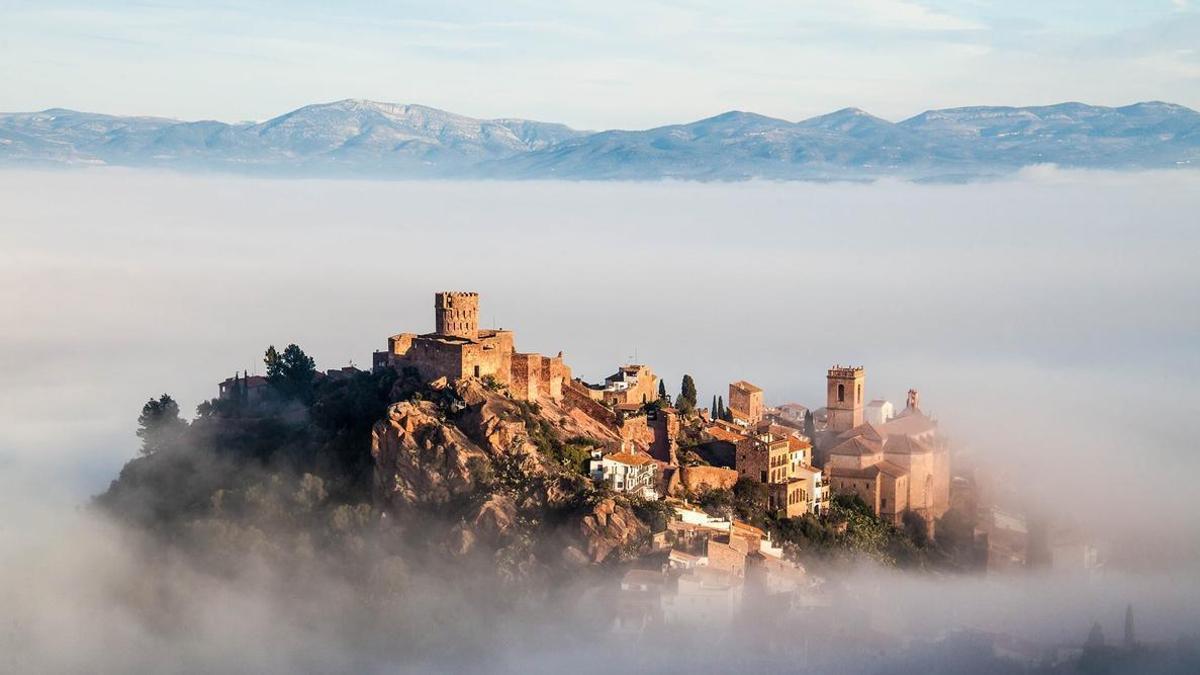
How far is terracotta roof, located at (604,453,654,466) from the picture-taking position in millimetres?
64312

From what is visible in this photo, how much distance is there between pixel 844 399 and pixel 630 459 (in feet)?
53.0

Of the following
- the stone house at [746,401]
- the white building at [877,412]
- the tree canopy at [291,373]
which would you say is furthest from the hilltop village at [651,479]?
the white building at [877,412]

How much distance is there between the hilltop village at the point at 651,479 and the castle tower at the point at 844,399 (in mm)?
161

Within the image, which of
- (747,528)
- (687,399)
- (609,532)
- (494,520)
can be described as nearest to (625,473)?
(609,532)

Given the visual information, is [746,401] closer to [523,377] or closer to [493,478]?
[523,377]

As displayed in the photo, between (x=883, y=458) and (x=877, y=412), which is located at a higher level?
(x=877, y=412)

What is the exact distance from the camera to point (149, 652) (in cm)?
6656

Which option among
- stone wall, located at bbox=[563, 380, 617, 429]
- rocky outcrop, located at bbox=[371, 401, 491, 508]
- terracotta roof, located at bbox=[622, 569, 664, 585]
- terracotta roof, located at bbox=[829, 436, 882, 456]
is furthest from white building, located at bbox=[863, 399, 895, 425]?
terracotta roof, located at bbox=[622, 569, 664, 585]

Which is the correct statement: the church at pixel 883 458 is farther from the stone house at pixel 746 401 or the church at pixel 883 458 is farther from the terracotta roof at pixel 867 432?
the stone house at pixel 746 401

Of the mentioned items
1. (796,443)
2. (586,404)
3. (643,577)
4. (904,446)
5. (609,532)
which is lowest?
(643,577)

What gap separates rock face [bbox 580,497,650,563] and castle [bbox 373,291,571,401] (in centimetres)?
801

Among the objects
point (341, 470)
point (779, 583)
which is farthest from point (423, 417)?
point (779, 583)

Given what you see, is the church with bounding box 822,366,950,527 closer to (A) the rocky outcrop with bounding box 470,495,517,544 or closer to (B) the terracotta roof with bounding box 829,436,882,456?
(B) the terracotta roof with bounding box 829,436,882,456

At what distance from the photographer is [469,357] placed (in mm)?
66500
